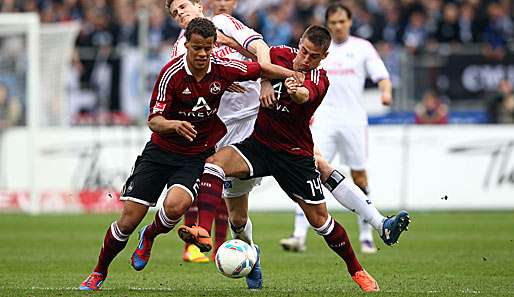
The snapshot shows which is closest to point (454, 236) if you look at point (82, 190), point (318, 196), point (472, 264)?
point (472, 264)

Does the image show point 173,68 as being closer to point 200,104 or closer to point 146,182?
point 200,104

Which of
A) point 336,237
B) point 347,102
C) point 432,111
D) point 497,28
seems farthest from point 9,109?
point 336,237

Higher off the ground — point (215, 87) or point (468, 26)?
point (215, 87)

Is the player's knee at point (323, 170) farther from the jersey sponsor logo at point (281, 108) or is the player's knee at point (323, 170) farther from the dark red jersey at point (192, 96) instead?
the dark red jersey at point (192, 96)

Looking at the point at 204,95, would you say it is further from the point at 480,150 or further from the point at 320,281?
the point at 480,150

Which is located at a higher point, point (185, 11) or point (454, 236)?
point (185, 11)

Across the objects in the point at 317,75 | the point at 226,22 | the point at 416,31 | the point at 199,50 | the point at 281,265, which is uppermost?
the point at 226,22

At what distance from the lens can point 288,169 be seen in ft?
28.3

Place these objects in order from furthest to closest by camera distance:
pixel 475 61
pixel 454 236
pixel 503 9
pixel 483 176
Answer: pixel 503 9, pixel 475 61, pixel 483 176, pixel 454 236

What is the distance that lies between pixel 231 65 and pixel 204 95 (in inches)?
13.0

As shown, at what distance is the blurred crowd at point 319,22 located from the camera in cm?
2073

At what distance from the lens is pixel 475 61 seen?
2030 centimetres

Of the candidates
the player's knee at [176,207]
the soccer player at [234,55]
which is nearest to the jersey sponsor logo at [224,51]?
the soccer player at [234,55]

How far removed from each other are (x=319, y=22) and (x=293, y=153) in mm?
13594
